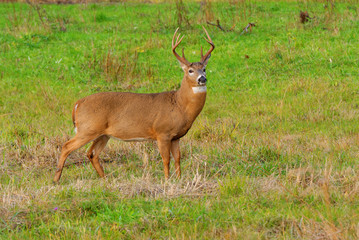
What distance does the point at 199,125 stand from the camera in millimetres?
8148

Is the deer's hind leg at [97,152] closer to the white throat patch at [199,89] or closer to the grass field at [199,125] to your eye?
the grass field at [199,125]

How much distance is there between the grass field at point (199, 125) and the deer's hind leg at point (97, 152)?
11 centimetres

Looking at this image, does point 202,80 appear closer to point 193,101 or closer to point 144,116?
point 193,101

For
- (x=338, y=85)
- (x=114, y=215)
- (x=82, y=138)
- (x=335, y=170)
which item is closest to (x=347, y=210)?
(x=335, y=170)

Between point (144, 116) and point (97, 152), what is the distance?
2.58 ft

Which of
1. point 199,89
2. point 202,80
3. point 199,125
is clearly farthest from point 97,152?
point 199,125

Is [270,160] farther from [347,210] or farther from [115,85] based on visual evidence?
[115,85]

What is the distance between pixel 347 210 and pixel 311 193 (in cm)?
53

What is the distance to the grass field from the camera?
15.2ft

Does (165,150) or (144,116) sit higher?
(144,116)

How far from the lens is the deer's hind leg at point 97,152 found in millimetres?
6887

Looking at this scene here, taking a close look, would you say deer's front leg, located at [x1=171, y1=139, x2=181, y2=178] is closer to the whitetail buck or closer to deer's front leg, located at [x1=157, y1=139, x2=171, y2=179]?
the whitetail buck

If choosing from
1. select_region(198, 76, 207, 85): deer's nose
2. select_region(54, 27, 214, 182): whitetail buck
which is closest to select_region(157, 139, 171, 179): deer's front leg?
→ select_region(54, 27, 214, 182): whitetail buck

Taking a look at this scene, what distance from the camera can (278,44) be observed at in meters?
11.9
